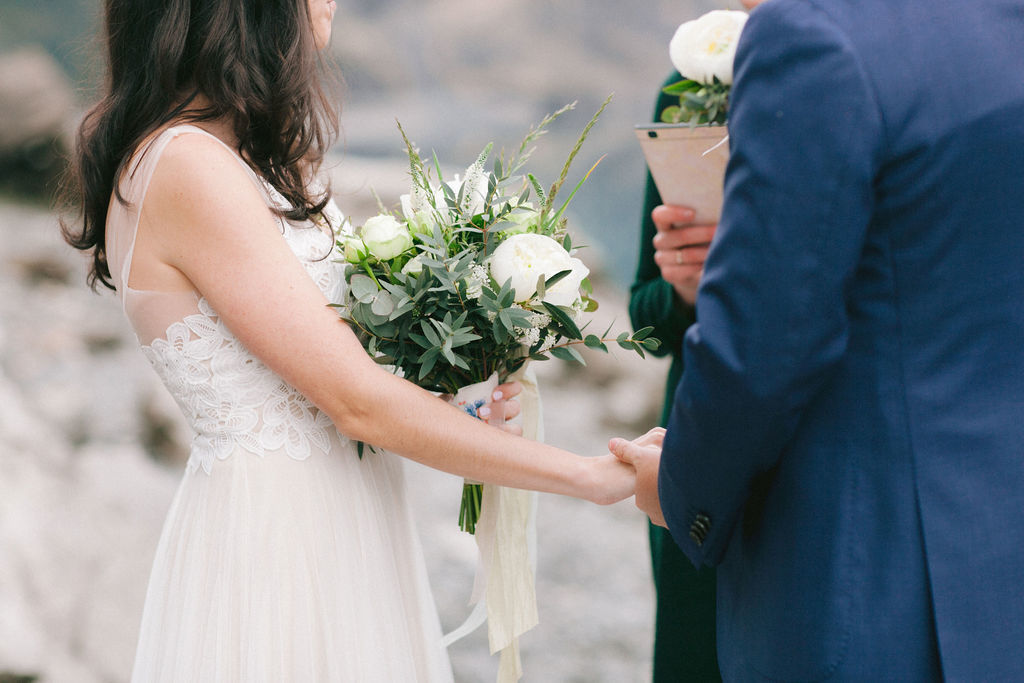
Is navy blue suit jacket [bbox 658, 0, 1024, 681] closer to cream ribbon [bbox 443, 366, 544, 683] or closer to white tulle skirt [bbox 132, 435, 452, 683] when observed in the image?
cream ribbon [bbox 443, 366, 544, 683]

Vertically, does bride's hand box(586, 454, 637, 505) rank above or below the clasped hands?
below

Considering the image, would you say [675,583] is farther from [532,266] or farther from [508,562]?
[532,266]

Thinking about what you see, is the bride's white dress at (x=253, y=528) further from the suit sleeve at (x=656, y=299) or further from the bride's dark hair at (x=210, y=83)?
the suit sleeve at (x=656, y=299)

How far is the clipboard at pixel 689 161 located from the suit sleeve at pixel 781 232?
0.50ft

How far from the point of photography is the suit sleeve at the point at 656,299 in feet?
5.90

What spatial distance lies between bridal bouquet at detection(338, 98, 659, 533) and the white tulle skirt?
29cm

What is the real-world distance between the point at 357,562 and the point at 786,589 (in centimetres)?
81

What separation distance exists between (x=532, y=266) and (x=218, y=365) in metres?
0.59

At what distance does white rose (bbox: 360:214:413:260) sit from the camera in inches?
55.1

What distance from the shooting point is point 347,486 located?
1.50 metres

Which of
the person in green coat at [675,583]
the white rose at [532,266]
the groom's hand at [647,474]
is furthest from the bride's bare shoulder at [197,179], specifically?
the person in green coat at [675,583]

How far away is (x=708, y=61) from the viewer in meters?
1.04

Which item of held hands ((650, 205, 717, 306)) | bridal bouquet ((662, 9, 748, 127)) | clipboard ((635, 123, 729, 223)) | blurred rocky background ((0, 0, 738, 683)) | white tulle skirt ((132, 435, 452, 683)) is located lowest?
blurred rocky background ((0, 0, 738, 683))

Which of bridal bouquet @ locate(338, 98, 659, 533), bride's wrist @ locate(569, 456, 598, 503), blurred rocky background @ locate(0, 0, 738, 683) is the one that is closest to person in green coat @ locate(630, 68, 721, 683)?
bridal bouquet @ locate(338, 98, 659, 533)
